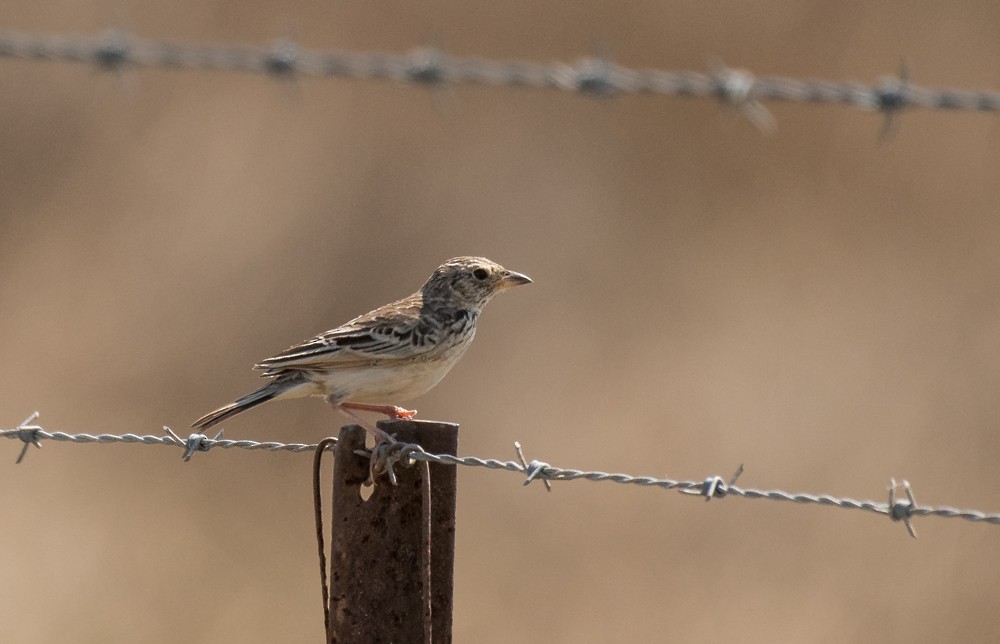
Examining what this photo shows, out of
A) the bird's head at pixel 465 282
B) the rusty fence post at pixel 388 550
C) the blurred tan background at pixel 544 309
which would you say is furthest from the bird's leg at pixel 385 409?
the blurred tan background at pixel 544 309

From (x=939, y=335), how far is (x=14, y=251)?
12.0m

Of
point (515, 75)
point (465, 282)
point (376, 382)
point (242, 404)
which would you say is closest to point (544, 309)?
point (465, 282)

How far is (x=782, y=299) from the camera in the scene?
18031mm

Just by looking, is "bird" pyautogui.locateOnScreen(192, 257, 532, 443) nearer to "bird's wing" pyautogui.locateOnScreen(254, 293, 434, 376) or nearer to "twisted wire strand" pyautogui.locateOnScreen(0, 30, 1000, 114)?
"bird's wing" pyautogui.locateOnScreen(254, 293, 434, 376)

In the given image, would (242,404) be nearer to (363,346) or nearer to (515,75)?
(363,346)

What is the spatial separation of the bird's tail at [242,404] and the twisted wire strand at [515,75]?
2240 mm

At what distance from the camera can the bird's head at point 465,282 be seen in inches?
309

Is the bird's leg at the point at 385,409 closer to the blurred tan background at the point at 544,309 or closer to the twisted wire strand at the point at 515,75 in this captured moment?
the twisted wire strand at the point at 515,75

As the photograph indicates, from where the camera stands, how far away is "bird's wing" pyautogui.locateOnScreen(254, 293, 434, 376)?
721 cm

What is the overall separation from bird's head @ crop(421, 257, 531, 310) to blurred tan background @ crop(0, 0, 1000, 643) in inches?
265

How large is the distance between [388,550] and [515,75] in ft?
5.54

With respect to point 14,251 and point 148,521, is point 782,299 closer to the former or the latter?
point 148,521

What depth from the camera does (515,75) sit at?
4613mm

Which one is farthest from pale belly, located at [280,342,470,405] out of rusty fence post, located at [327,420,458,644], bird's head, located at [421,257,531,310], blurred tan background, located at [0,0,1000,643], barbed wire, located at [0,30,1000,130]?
blurred tan background, located at [0,0,1000,643]
